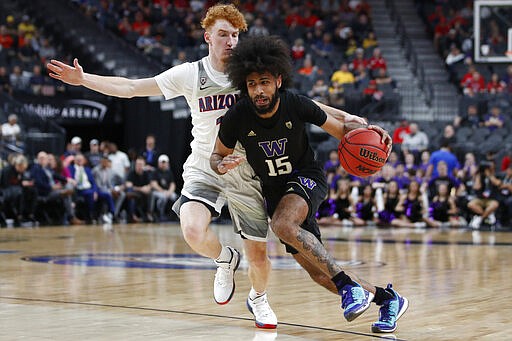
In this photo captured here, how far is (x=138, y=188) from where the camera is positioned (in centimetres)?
1877

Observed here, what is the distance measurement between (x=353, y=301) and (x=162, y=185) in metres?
14.0

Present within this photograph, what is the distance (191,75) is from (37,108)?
15.5m

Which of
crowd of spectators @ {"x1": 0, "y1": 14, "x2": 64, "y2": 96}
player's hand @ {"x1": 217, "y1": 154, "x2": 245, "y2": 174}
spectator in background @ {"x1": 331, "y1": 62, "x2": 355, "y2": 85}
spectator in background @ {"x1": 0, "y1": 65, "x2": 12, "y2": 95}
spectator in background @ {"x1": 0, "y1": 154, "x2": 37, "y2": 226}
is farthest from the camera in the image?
spectator in background @ {"x1": 331, "y1": 62, "x2": 355, "y2": 85}

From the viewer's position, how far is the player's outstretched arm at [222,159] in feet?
17.6

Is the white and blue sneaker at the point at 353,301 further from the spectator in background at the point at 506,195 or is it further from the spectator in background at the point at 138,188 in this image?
the spectator in background at the point at 138,188

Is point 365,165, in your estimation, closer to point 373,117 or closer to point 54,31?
point 373,117

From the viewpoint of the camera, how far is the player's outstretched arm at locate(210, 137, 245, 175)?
538cm

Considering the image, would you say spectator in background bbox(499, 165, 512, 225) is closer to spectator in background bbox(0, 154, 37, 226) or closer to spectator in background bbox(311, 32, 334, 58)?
spectator in background bbox(311, 32, 334, 58)

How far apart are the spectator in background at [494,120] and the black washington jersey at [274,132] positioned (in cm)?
1395

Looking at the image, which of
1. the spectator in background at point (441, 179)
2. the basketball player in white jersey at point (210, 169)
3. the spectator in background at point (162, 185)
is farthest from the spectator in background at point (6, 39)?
the basketball player in white jersey at point (210, 169)

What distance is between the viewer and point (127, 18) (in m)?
25.5

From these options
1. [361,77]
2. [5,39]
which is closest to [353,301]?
[361,77]

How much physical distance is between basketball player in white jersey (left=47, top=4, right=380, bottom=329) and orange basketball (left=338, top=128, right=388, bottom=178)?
0.23m

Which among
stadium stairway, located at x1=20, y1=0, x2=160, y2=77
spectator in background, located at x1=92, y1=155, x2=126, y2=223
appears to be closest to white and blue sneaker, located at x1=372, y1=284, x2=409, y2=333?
spectator in background, located at x1=92, y1=155, x2=126, y2=223
